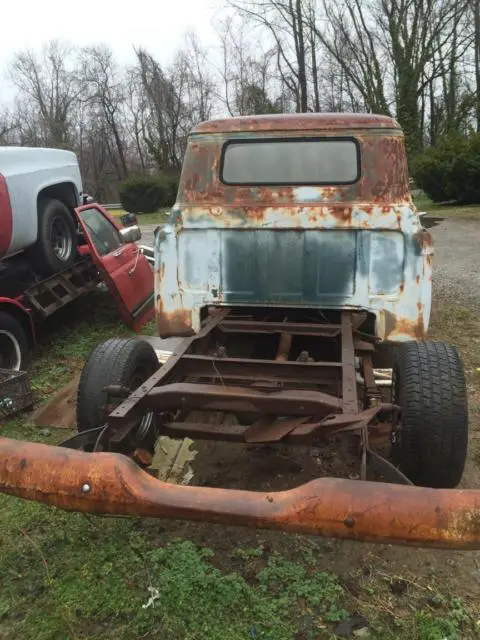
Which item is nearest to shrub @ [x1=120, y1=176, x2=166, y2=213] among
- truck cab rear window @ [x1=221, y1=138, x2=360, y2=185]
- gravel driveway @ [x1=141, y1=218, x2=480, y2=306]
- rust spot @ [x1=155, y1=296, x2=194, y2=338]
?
gravel driveway @ [x1=141, y1=218, x2=480, y2=306]

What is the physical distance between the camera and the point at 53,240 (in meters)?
6.41

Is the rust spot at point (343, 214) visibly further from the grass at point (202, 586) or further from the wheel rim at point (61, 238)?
the wheel rim at point (61, 238)

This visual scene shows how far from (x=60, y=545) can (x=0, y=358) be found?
2.50 meters

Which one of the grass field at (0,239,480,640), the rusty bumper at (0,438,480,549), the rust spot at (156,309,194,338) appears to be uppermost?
the rust spot at (156,309,194,338)

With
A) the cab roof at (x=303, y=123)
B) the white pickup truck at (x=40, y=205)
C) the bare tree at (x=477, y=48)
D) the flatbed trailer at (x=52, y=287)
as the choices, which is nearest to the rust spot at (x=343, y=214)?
the cab roof at (x=303, y=123)

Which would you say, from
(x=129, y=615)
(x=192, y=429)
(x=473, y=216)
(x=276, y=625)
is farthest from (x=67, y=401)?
(x=473, y=216)

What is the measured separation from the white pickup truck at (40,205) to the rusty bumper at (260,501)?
149 inches

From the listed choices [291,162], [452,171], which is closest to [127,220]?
[291,162]

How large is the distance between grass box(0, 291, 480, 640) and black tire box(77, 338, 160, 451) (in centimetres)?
54

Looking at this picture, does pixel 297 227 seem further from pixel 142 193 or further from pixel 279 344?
pixel 142 193

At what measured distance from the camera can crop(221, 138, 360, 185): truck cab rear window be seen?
3.76 metres

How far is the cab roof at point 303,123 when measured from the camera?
374cm

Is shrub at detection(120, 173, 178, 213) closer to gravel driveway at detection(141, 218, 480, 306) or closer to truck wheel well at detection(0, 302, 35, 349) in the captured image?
gravel driveway at detection(141, 218, 480, 306)

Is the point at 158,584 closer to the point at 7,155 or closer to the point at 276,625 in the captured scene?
the point at 276,625
